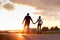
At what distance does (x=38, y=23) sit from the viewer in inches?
1330

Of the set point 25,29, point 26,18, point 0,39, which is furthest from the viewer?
point 25,29

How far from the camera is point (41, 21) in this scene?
3325 cm

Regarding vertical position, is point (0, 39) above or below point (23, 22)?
below

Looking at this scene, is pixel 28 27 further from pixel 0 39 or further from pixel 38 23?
pixel 0 39

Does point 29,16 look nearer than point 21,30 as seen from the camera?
Yes

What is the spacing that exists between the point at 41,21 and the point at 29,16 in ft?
5.35

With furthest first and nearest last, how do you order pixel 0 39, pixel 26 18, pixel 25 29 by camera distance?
1. pixel 25 29
2. pixel 26 18
3. pixel 0 39

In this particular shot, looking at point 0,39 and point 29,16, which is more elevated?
point 29,16

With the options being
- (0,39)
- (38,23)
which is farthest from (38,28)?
(0,39)

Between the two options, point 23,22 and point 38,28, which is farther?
point 38,28

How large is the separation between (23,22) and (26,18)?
21.4 inches

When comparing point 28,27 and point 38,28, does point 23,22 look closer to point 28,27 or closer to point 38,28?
point 28,27

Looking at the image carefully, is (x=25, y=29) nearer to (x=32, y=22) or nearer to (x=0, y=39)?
(x=32, y=22)

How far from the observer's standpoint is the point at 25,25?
108 ft
